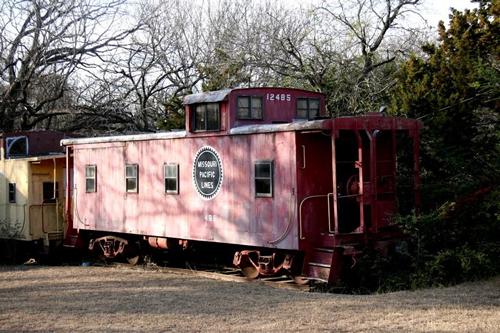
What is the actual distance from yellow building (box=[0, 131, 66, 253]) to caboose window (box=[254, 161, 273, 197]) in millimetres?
6995

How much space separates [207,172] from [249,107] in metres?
1.54

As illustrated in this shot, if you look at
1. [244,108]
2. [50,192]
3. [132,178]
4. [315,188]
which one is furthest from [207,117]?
[50,192]

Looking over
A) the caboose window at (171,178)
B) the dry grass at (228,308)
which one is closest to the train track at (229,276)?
the dry grass at (228,308)

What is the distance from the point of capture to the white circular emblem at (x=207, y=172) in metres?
13.6

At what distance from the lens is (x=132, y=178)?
52.0 feet

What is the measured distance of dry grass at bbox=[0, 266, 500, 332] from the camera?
8.17 meters

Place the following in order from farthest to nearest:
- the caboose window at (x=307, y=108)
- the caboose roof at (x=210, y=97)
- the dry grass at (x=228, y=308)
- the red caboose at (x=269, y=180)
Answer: the caboose window at (x=307, y=108), the caboose roof at (x=210, y=97), the red caboose at (x=269, y=180), the dry grass at (x=228, y=308)

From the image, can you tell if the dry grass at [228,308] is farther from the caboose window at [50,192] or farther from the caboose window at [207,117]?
the caboose window at [50,192]

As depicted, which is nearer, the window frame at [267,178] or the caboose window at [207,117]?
the window frame at [267,178]

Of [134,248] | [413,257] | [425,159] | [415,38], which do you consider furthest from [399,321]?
[415,38]

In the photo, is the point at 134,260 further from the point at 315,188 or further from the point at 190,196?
the point at 315,188

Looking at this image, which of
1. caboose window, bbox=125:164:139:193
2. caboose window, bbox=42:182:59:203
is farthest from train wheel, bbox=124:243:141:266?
caboose window, bbox=42:182:59:203

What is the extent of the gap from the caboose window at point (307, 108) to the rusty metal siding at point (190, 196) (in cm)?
193

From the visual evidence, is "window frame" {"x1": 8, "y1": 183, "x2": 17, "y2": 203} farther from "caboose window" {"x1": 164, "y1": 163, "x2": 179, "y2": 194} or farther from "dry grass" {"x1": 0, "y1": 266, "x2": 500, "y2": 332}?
"dry grass" {"x1": 0, "y1": 266, "x2": 500, "y2": 332}
